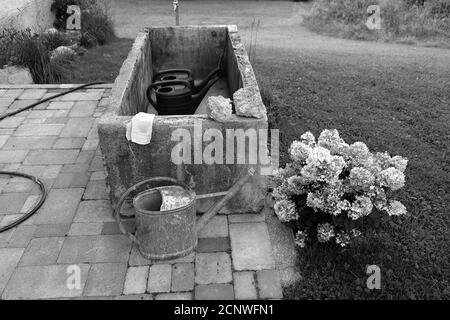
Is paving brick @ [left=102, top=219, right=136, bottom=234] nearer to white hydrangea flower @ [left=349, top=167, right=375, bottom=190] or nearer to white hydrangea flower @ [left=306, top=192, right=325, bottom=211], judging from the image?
white hydrangea flower @ [left=306, top=192, right=325, bottom=211]

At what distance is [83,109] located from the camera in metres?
6.02

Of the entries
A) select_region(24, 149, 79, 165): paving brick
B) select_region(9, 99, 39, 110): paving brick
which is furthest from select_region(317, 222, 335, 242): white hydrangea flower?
select_region(9, 99, 39, 110): paving brick

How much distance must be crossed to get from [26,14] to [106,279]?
713 centimetres

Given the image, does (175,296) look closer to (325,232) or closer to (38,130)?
(325,232)

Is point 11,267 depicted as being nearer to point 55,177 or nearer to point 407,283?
point 55,177

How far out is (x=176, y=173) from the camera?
368 centimetres

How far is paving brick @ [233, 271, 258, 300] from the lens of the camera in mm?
3117

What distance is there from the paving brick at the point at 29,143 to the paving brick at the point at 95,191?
109 cm

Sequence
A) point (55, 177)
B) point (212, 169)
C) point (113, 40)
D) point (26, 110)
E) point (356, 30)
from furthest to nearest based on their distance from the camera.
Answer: point (356, 30), point (113, 40), point (26, 110), point (55, 177), point (212, 169)

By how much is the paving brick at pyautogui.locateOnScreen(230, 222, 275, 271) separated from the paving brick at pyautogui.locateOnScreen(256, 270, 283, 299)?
0.06 m

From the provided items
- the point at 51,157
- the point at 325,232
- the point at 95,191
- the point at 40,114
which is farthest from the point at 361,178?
the point at 40,114

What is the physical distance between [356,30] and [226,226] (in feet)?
29.6
